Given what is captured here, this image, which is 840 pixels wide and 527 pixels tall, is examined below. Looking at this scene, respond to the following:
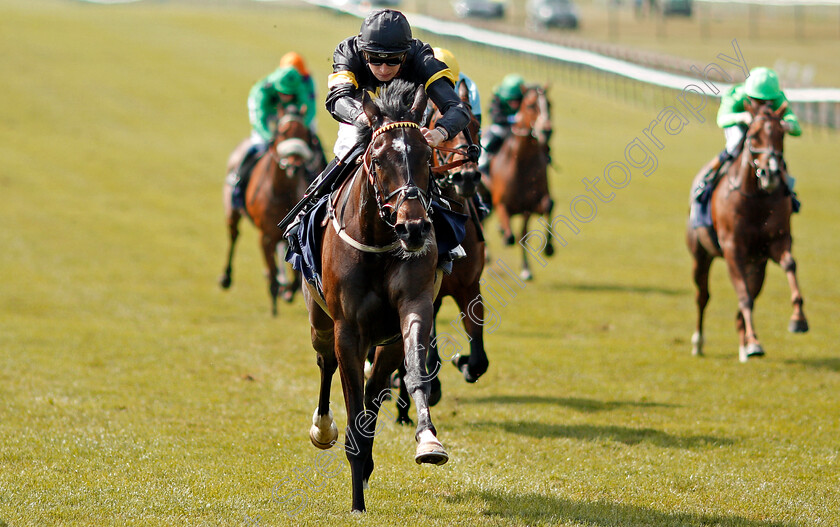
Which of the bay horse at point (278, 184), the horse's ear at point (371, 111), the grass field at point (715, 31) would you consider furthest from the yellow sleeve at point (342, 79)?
the grass field at point (715, 31)

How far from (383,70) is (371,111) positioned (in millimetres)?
763

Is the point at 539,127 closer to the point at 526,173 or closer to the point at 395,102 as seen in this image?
the point at 526,173

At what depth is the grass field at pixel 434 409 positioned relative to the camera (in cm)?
588

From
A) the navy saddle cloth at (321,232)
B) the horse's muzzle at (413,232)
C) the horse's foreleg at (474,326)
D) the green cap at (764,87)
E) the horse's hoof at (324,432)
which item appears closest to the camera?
the horse's muzzle at (413,232)

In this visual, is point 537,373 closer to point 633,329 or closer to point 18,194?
point 633,329

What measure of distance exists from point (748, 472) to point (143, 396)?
16.7 ft

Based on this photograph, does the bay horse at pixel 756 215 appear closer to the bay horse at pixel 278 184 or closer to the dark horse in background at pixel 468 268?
the dark horse in background at pixel 468 268

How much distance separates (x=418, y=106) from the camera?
16.5 ft

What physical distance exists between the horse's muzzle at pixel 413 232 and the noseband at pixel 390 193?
0.08 meters

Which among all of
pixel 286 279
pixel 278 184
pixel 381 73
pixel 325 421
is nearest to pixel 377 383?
pixel 325 421

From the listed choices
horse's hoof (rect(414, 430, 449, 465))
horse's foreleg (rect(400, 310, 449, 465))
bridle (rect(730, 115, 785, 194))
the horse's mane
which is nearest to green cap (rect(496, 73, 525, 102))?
bridle (rect(730, 115, 785, 194))

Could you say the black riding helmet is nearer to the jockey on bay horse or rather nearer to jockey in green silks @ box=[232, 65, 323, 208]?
the jockey on bay horse

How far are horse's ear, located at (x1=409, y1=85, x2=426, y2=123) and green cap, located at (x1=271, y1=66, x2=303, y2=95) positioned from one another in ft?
22.9

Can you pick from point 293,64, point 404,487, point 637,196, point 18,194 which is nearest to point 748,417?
point 404,487
